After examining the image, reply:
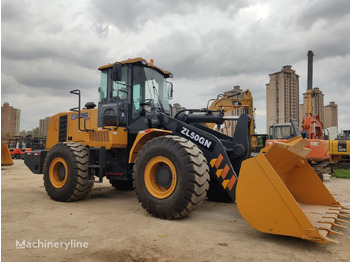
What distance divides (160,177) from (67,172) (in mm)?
2464

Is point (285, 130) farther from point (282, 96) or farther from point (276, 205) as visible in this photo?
point (282, 96)

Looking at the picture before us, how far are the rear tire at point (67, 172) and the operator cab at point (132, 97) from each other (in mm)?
871

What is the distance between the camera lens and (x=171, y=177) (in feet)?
15.6

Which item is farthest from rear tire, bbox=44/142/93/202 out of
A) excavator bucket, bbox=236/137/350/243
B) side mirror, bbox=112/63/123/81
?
excavator bucket, bbox=236/137/350/243

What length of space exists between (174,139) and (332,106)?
2269 inches

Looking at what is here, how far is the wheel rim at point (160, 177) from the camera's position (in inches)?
185

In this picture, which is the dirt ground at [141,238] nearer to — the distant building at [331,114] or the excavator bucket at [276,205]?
the excavator bucket at [276,205]

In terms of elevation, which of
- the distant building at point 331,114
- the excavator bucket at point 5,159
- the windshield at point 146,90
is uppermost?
the distant building at point 331,114

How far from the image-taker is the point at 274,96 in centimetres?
4119

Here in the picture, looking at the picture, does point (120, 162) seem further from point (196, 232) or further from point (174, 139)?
point (196, 232)

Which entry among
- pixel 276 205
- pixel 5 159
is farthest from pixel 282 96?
pixel 276 205

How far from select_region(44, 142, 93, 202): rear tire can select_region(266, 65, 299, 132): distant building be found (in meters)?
37.5

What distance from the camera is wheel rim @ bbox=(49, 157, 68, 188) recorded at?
6.38 m

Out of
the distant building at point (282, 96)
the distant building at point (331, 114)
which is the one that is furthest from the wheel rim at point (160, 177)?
the distant building at point (331, 114)
